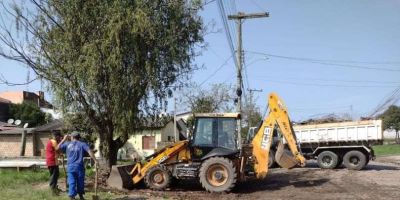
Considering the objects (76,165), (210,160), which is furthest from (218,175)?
(76,165)

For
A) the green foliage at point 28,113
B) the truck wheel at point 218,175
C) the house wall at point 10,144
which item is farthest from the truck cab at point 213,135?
the green foliage at point 28,113

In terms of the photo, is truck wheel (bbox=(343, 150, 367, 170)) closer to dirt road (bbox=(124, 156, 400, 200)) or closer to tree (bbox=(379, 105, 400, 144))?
dirt road (bbox=(124, 156, 400, 200))

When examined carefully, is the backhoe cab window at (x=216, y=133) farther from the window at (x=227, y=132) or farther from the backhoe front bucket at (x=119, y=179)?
the backhoe front bucket at (x=119, y=179)

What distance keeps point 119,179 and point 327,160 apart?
1365 centimetres

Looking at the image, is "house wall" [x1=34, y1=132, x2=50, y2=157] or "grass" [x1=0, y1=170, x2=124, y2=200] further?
"house wall" [x1=34, y1=132, x2=50, y2=157]

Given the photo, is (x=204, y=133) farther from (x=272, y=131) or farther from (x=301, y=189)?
(x=301, y=189)

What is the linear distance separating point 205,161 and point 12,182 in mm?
6127

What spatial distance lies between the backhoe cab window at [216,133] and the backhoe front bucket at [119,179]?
236 cm

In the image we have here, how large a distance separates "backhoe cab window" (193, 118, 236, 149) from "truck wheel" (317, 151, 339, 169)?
1090 centimetres

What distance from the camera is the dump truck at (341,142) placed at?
83.0 ft

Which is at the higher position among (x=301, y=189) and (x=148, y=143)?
(x=148, y=143)

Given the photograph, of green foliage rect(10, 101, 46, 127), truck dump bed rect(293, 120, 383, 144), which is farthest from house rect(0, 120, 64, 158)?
truck dump bed rect(293, 120, 383, 144)

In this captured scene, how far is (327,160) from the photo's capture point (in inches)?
1036

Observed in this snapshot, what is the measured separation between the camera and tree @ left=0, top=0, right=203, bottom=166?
15695 mm
